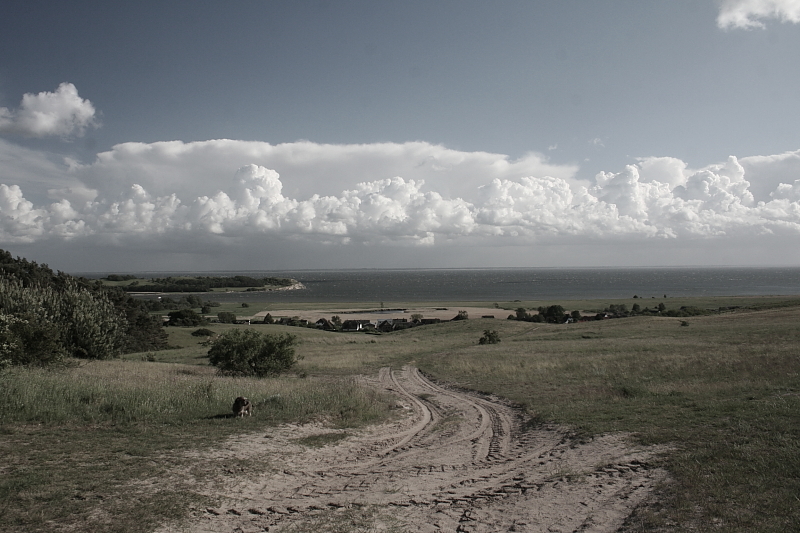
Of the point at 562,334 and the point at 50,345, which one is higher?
the point at 50,345

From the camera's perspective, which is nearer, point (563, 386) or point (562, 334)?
point (563, 386)

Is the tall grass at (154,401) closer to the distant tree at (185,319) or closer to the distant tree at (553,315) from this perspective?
the distant tree at (185,319)

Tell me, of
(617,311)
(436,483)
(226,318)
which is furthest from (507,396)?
(226,318)

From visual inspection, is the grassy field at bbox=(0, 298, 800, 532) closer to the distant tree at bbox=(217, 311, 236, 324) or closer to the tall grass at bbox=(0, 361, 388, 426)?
the tall grass at bbox=(0, 361, 388, 426)

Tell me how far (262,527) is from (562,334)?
40.8m

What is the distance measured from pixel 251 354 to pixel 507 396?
12.1 meters

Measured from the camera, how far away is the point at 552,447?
33.0ft

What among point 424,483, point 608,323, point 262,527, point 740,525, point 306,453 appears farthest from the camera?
point 608,323

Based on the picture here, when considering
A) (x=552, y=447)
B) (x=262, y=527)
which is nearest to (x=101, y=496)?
(x=262, y=527)

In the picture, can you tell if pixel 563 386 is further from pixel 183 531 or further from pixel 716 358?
pixel 183 531

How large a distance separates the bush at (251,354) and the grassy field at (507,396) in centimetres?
134

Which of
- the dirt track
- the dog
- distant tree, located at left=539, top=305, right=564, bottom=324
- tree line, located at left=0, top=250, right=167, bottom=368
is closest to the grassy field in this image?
the dog

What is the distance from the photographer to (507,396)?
54.2 feet

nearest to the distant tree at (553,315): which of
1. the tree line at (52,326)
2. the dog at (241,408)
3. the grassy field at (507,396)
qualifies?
the grassy field at (507,396)
